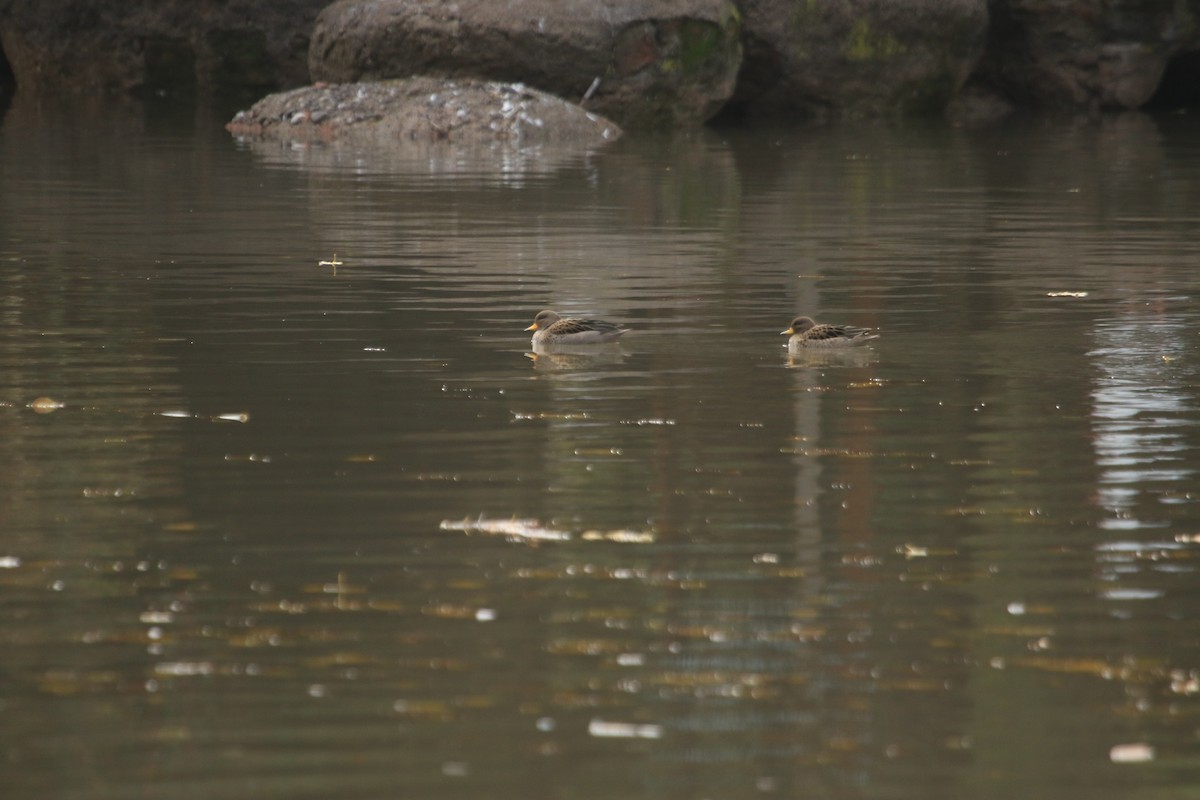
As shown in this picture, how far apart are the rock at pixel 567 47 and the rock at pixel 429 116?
86 centimetres

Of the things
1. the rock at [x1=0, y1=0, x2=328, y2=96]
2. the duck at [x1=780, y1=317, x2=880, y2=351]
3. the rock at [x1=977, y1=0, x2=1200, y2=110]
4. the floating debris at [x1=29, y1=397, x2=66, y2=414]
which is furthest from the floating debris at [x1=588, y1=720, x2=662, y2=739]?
the rock at [x1=0, y1=0, x2=328, y2=96]

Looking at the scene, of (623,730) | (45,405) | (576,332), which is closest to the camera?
(623,730)

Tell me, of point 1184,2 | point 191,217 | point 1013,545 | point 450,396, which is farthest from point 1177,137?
point 1013,545

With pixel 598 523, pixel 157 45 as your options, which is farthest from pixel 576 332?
pixel 157 45

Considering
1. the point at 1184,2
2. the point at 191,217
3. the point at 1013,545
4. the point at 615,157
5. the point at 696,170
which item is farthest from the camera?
the point at 1184,2

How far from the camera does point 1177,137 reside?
28.7 metres

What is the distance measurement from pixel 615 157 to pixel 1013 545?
60.6 feet

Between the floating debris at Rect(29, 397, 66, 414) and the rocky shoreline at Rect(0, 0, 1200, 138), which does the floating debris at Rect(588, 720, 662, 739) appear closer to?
the floating debris at Rect(29, 397, 66, 414)

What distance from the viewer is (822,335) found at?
35.6 feet

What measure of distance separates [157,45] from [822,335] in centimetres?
2892

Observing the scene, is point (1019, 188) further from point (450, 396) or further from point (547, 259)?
point (450, 396)

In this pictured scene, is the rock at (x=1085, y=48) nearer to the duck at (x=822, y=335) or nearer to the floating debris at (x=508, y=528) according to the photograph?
the duck at (x=822, y=335)

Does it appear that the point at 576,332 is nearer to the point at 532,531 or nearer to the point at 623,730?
the point at 532,531

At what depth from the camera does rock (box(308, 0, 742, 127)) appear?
29.3 meters
